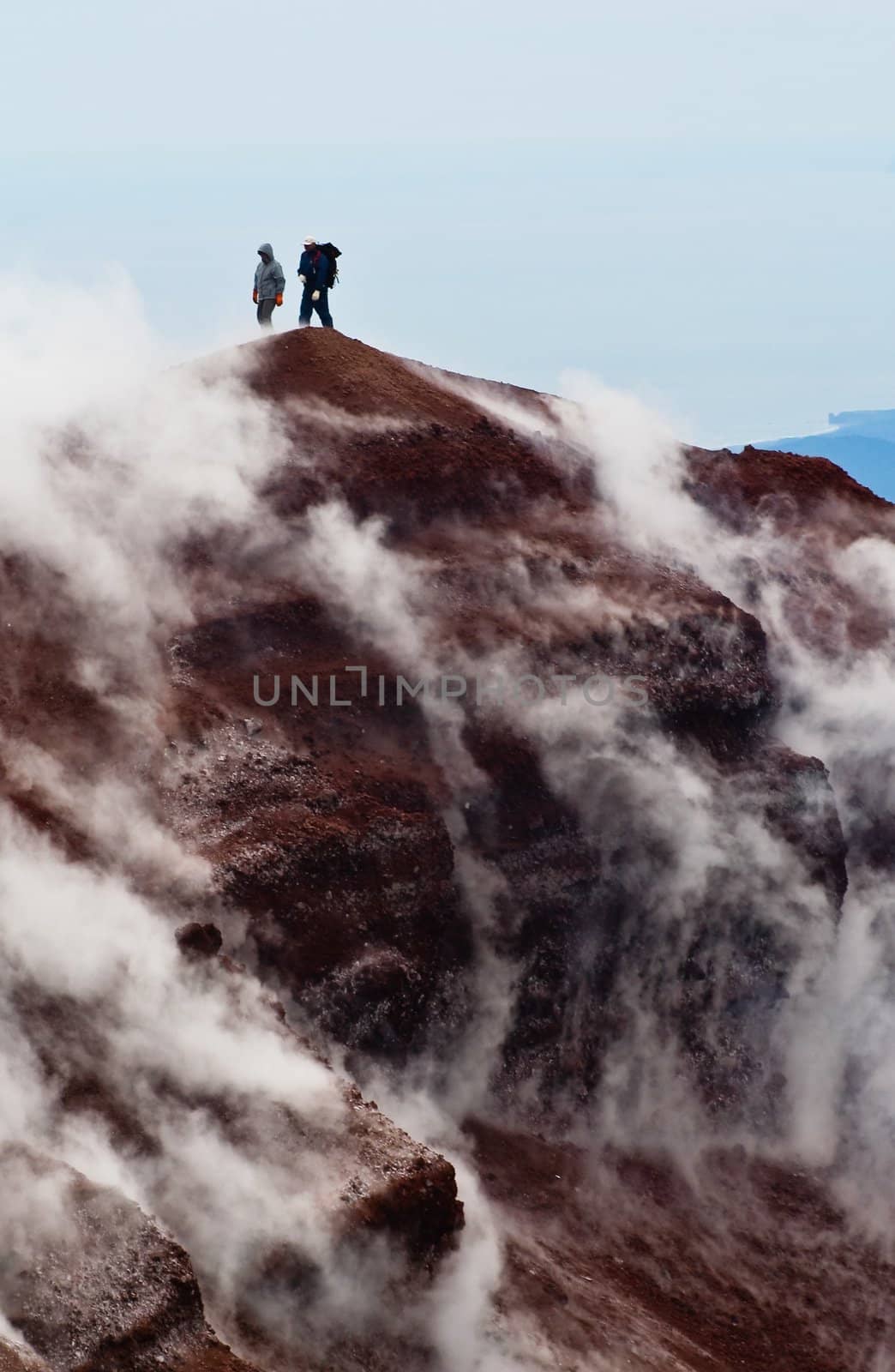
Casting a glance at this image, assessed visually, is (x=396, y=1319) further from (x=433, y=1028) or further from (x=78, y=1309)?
(x=433, y=1028)

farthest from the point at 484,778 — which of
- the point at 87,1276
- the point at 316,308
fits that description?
the point at 87,1276

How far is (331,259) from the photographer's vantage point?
48.2 meters

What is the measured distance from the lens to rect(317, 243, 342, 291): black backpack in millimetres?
47688

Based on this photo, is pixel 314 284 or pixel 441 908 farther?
pixel 314 284

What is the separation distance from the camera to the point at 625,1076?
4316 centimetres

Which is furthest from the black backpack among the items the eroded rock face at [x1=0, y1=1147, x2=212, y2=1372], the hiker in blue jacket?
the eroded rock face at [x1=0, y1=1147, x2=212, y2=1372]

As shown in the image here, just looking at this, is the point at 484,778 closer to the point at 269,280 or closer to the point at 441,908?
the point at 441,908

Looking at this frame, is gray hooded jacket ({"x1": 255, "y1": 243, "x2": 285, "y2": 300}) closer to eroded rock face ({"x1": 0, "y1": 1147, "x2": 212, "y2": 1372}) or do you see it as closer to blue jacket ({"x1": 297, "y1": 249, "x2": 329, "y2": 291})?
A: blue jacket ({"x1": 297, "y1": 249, "x2": 329, "y2": 291})

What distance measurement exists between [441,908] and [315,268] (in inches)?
636

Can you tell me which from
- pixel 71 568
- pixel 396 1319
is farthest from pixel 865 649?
pixel 396 1319

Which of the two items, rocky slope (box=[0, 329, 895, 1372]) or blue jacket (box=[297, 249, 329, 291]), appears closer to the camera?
rocky slope (box=[0, 329, 895, 1372])

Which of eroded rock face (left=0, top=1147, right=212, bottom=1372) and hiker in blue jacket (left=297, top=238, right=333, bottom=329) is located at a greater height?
hiker in blue jacket (left=297, top=238, right=333, bottom=329)

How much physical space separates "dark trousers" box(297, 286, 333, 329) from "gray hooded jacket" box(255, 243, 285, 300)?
102 centimetres

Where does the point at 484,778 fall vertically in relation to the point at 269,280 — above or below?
below
